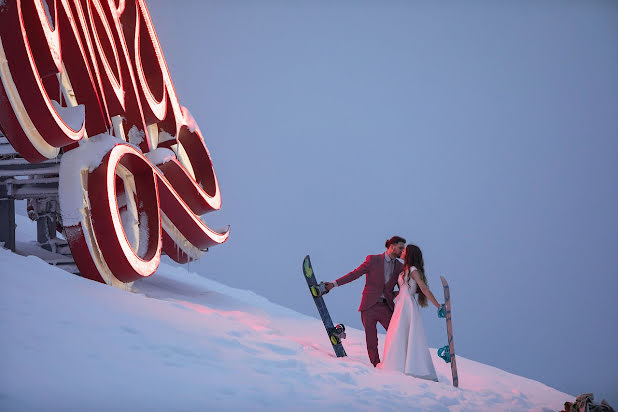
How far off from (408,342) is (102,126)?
A: 4626mm

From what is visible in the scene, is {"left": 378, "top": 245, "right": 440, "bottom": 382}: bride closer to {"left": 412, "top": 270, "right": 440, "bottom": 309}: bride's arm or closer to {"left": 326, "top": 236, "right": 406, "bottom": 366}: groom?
{"left": 412, "top": 270, "right": 440, "bottom": 309}: bride's arm

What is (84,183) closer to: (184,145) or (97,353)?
(97,353)

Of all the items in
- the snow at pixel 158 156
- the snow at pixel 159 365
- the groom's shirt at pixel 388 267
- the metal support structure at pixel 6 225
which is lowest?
the snow at pixel 159 365

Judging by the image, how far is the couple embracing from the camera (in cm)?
837

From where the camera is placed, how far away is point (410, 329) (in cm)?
847

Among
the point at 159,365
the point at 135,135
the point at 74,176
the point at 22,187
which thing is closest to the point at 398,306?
the point at 159,365

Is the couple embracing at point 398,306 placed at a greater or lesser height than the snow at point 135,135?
lesser

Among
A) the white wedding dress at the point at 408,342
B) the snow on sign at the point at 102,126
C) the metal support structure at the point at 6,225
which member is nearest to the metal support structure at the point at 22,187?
the metal support structure at the point at 6,225

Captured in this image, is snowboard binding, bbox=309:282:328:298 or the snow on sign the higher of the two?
the snow on sign

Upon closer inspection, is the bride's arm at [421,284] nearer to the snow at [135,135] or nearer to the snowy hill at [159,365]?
the snowy hill at [159,365]

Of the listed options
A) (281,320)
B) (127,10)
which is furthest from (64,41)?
(281,320)

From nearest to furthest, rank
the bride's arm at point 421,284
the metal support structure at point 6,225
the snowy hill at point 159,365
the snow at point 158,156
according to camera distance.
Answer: the snowy hill at point 159,365
the bride's arm at point 421,284
the metal support structure at point 6,225
the snow at point 158,156

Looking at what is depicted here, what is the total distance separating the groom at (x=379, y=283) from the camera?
895 cm

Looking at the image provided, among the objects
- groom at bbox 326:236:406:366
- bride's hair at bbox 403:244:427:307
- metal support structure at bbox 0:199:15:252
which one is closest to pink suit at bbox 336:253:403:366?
groom at bbox 326:236:406:366
